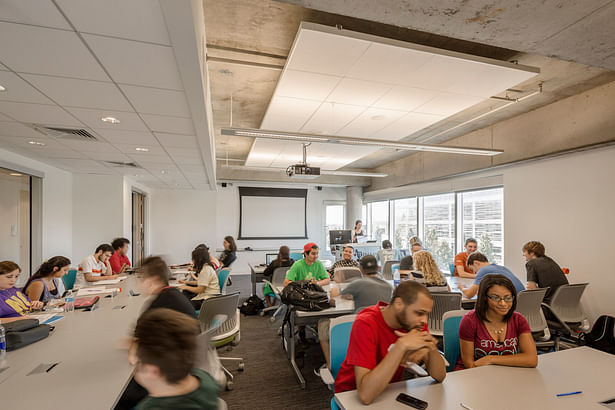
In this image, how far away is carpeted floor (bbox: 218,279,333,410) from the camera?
9.29 feet

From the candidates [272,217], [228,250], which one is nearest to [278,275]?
[228,250]

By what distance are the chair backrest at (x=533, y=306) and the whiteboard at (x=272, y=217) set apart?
26.9 ft

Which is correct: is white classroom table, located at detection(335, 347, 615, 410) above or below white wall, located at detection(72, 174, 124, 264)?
below

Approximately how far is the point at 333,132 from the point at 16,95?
376 centimetres

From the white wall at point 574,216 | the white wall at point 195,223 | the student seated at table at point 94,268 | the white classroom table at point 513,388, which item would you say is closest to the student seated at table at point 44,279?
the student seated at table at point 94,268

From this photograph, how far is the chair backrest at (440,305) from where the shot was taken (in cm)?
308

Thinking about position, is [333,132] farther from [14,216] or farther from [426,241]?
[14,216]

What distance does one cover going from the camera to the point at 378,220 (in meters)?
10.8

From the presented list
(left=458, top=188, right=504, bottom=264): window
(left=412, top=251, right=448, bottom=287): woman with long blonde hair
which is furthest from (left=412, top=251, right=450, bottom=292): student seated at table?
(left=458, top=188, right=504, bottom=264): window

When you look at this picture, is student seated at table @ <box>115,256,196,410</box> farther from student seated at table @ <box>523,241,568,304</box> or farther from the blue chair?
student seated at table @ <box>523,241,568,304</box>

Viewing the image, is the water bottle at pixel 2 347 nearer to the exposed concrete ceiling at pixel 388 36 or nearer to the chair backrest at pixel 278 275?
the exposed concrete ceiling at pixel 388 36

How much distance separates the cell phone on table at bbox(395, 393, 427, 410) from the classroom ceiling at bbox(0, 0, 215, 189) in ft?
6.92

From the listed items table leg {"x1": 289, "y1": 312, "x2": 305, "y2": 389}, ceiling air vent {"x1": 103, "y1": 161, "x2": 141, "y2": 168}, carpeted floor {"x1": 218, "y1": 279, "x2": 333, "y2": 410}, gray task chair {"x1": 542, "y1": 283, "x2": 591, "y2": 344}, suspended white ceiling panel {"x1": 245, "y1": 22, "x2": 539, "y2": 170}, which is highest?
suspended white ceiling panel {"x1": 245, "y1": 22, "x2": 539, "y2": 170}

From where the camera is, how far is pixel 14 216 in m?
4.90
